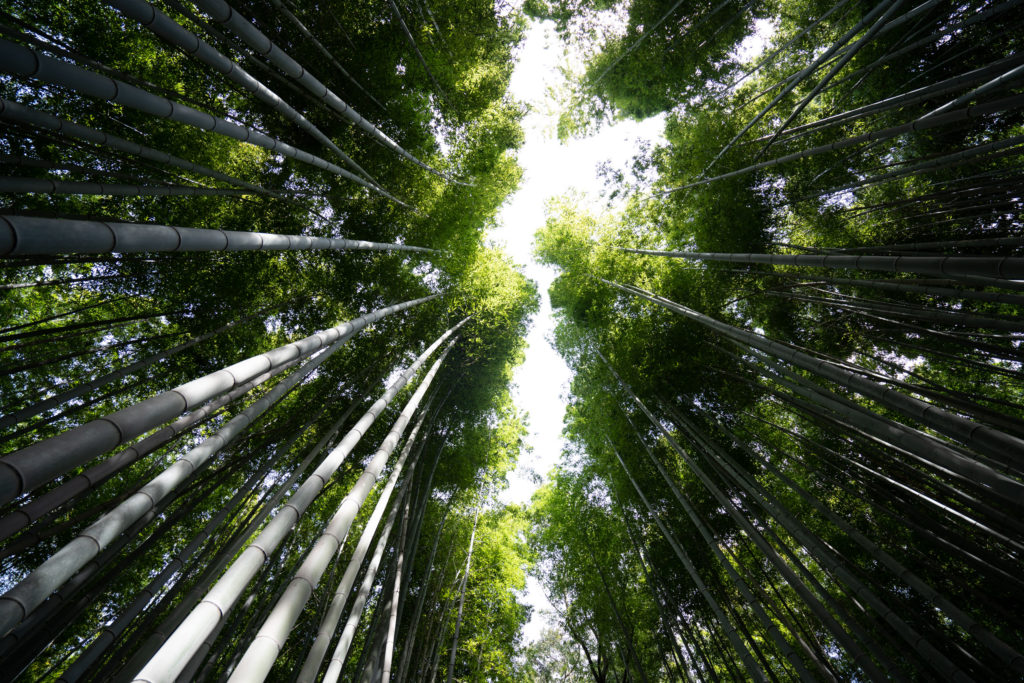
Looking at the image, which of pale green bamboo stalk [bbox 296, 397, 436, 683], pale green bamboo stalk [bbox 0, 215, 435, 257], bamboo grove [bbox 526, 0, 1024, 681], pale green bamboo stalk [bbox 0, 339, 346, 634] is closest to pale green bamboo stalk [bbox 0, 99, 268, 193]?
pale green bamboo stalk [bbox 0, 215, 435, 257]

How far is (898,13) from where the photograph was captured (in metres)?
4.12

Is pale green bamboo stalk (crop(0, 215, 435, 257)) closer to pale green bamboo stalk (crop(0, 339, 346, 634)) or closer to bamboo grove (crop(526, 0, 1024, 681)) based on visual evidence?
pale green bamboo stalk (crop(0, 339, 346, 634))

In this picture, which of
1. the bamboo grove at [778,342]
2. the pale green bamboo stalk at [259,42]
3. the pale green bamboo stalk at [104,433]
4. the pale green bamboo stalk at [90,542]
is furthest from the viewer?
the bamboo grove at [778,342]

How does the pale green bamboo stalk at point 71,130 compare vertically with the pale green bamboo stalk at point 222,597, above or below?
above

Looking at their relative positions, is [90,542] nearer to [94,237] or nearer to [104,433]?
[104,433]

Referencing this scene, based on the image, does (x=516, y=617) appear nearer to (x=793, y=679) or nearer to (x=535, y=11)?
(x=793, y=679)

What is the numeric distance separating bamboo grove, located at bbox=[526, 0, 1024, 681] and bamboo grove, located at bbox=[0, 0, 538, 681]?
160cm

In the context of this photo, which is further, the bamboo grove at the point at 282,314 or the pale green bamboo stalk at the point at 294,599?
the bamboo grove at the point at 282,314

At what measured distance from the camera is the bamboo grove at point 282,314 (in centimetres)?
309

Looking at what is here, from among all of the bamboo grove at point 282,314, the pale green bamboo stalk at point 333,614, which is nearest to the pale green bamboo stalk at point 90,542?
the bamboo grove at point 282,314

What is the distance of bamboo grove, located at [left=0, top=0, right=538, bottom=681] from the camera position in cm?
309

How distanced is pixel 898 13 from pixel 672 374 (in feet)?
14.0

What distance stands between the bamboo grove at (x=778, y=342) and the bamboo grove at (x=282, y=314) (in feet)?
5.27

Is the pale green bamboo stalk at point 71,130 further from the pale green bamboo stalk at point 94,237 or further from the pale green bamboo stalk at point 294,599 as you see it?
the pale green bamboo stalk at point 294,599
